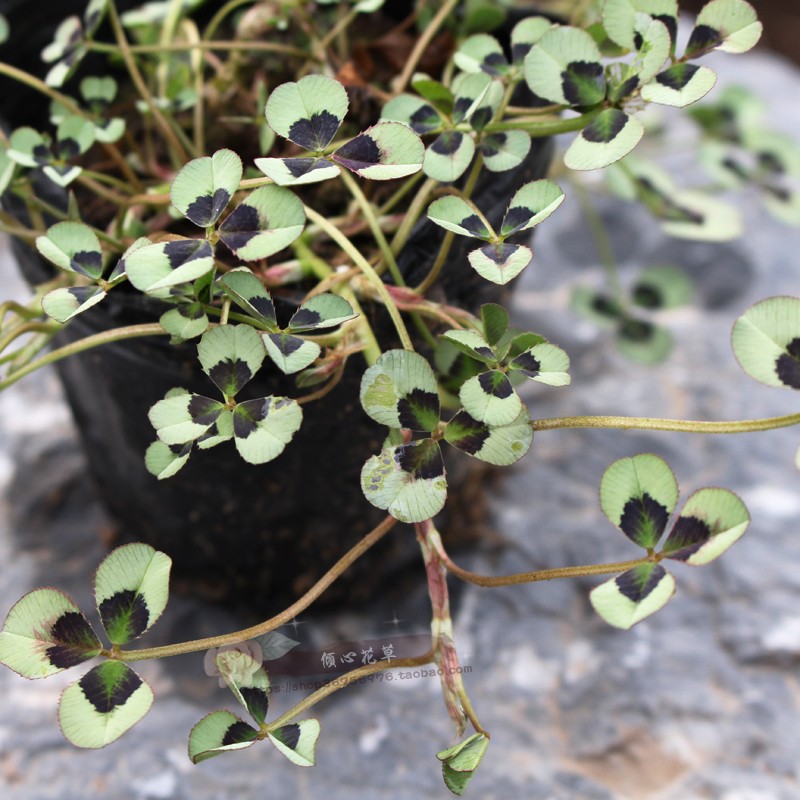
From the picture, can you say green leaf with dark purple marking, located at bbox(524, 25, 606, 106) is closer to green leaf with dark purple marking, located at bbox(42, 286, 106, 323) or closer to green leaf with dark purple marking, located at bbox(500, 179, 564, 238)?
green leaf with dark purple marking, located at bbox(500, 179, 564, 238)

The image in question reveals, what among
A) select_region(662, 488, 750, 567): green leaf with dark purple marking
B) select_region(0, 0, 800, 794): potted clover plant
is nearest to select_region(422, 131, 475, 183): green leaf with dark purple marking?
select_region(0, 0, 800, 794): potted clover plant

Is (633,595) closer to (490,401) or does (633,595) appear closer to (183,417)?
(490,401)

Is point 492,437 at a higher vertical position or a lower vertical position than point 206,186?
lower

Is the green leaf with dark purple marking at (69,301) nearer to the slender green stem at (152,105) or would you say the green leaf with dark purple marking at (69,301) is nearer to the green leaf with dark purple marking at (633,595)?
the slender green stem at (152,105)

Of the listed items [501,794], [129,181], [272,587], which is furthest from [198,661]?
[129,181]

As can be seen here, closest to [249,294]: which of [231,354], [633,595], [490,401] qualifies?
[231,354]

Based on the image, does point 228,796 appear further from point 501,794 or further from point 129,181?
point 129,181

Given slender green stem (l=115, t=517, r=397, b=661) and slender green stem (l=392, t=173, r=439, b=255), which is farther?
slender green stem (l=392, t=173, r=439, b=255)
